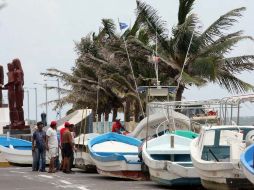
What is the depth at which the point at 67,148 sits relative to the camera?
23062 millimetres

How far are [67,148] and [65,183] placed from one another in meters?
4.76

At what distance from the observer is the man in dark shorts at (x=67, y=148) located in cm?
2280

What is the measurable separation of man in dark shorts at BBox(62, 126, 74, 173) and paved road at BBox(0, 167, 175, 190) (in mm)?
1081

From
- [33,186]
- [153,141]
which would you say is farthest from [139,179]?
[33,186]

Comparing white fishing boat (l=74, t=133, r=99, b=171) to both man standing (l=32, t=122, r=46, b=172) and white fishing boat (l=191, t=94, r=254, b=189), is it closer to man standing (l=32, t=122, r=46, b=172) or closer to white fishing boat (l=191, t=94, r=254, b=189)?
man standing (l=32, t=122, r=46, b=172)

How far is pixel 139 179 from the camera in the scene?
19.5 metres

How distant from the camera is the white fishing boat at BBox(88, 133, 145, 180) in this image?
1945 cm

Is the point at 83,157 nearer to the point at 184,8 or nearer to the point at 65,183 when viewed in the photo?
the point at 65,183

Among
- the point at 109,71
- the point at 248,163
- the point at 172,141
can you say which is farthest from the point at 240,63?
the point at 248,163

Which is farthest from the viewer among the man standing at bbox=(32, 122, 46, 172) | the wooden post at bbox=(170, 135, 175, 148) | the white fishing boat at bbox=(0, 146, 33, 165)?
the white fishing boat at bbox=(0, 146, 33, 165)

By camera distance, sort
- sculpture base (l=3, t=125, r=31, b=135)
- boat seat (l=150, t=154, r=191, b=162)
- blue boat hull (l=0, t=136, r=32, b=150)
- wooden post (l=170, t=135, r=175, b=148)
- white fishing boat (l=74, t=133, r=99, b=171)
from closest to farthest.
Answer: boat seat (l=150, t=154, r=191, b=162) < wooden post (l=170, t=135, r=175, b=148) < white fishing boat (l=74, t=133, r=99, b=171) < blue boat hull (l=0, t=136, r=32, b=150) < sculpture base (l=3, t=125, r=31, b=135)

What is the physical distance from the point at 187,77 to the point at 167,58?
7.17 ft

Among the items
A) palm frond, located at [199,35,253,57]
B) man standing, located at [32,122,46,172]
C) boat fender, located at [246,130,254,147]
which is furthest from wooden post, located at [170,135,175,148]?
palm frond, located at [199,35,253,57]

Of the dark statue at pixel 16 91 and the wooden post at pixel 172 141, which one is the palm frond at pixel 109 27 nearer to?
the dark statue at pixel 16 91
